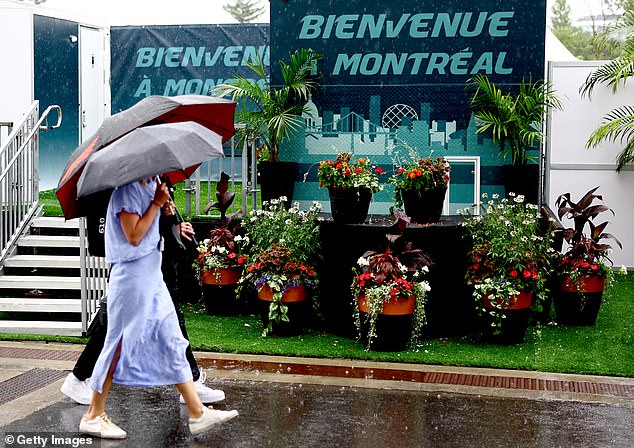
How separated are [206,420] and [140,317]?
728 millimetres

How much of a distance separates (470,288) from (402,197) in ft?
3.43

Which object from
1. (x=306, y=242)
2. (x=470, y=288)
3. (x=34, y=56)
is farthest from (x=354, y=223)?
(x=34, y=56)

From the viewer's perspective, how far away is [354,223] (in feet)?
26.3

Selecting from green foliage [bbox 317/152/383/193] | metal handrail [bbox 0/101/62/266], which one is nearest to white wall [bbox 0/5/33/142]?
metal handrail [bbox 0/101/62/266]

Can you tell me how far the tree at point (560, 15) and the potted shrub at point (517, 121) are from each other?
162ft

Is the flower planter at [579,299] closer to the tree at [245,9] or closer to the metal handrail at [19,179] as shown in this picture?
the metal handrail at [19,179]

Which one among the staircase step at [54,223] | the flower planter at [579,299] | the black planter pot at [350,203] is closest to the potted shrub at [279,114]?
the black planter pot at [350,203]

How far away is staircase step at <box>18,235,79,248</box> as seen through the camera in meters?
9.37

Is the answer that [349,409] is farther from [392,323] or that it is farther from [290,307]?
[290,307]

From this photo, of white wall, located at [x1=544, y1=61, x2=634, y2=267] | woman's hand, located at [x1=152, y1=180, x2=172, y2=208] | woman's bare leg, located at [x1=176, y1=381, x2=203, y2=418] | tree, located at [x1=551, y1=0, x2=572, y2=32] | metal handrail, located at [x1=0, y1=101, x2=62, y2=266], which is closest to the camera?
woman's hand, located at [x1=152, y1=180, x2=172, y2=208]

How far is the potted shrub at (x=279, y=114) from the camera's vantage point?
976cm

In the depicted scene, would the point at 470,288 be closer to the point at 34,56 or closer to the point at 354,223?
the point at 354,223

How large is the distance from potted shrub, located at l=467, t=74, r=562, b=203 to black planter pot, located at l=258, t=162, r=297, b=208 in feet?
6.97

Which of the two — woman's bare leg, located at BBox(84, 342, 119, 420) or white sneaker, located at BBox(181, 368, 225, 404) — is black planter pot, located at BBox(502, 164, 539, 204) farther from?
woman's bare leg, located at BBox(84, 342, 119, 420)
